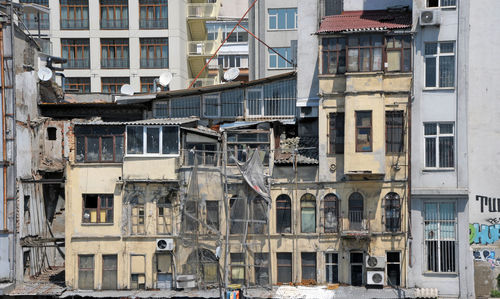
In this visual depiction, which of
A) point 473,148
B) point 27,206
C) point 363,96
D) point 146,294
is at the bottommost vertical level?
point 146,294

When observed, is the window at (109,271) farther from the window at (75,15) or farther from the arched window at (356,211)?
the window at (75,15)

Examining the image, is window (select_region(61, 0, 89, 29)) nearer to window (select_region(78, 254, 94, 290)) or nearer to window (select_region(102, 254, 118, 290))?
window (select_region(78, 254, 94, 290))

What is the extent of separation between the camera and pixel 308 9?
40.4 meters

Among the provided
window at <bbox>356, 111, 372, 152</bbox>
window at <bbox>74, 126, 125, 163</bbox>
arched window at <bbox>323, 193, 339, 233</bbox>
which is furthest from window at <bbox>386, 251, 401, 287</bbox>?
window at <bbox>74, 126, 125, 163</bbox>

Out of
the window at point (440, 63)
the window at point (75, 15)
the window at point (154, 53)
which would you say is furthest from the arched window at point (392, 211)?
the window at point (75, 15)

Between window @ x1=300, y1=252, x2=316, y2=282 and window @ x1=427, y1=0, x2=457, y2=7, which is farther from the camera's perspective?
window @ x1=300, y1=252, x2=316, y2=282

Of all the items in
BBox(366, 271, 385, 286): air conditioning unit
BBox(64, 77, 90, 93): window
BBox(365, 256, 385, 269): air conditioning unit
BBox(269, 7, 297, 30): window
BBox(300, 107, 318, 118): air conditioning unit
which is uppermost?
BBox(269, 7, 297, 30): window

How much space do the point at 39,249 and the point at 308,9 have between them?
18777 mm

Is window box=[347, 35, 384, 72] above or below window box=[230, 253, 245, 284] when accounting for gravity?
above

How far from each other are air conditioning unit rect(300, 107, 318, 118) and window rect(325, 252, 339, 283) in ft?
23.0

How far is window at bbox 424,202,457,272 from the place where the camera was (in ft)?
120

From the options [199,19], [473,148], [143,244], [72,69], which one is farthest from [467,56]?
[72,69]

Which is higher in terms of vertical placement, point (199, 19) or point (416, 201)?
point (199, 19)

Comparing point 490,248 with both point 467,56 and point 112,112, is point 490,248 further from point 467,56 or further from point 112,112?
point 112,112
